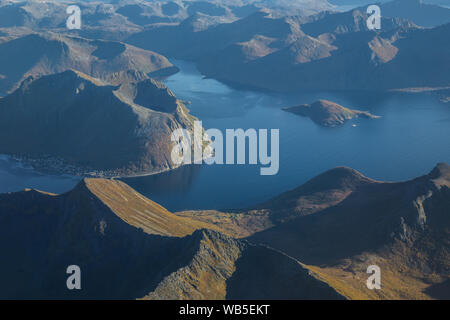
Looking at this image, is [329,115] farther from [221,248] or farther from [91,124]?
[221,248]

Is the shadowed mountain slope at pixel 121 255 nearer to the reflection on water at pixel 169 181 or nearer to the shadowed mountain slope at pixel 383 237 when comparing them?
the shadowed mountain slope at pixel 383 237

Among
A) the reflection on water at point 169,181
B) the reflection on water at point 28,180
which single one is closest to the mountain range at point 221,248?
the reflection on water at point 169,181

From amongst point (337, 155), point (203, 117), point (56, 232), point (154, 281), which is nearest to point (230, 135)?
point (203, 117)

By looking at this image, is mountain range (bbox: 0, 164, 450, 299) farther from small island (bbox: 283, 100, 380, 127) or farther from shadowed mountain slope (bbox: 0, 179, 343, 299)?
small island (bbox: 283, 100, 380, 127)

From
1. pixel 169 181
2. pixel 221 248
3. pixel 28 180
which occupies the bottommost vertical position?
pixel 221 248

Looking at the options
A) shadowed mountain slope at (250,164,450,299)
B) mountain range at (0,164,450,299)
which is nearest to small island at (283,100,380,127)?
shadowed mountain slope at (250,164,450,299)

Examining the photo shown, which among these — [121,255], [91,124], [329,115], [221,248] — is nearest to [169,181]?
[91,124]

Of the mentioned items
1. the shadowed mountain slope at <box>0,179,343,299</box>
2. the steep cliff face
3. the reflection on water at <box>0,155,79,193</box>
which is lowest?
the shadowed mountain slope at <box>0,179,343,299</box>
